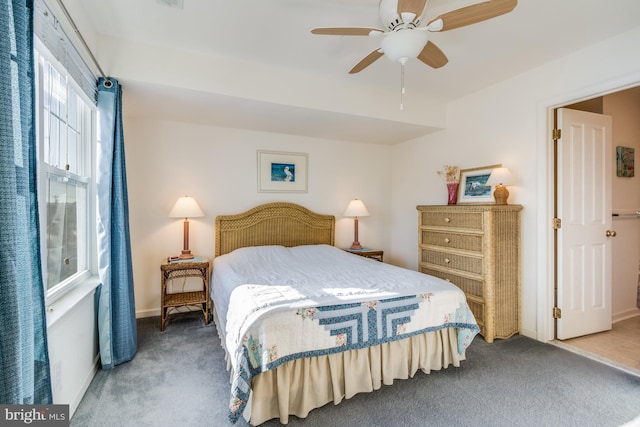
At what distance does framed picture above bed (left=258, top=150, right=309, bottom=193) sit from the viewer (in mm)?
3867

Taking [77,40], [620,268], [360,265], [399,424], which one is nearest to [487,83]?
[360,265]

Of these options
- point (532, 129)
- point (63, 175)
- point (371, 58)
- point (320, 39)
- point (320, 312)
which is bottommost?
point (320, 312)

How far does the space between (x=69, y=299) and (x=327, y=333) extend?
153cm

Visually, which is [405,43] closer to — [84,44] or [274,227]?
A: [84,44]

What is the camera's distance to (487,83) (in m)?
3.05

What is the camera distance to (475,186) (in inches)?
128

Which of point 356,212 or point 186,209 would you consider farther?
point 356,212

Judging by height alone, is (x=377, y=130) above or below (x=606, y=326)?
above

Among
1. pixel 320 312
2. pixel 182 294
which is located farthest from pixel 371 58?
pixel 182 294

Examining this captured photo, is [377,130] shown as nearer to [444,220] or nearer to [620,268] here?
[444,220]

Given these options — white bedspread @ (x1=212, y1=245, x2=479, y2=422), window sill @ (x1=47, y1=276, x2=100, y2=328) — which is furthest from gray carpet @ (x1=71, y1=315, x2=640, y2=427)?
window sill @ (x1=47, y1=276, x2=100, y2=328)

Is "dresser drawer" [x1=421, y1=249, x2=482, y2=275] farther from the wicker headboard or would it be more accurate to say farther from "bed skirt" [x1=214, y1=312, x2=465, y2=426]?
the wicker headboard

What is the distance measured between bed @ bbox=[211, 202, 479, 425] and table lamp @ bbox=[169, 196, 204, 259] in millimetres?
815

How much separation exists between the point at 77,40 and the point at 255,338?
2046mm
